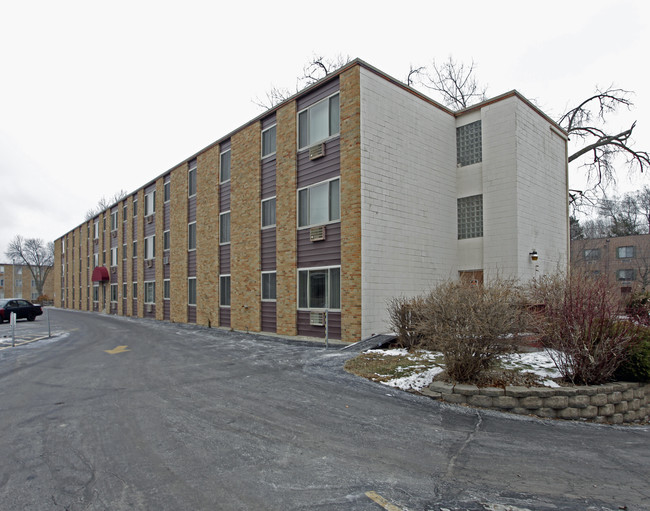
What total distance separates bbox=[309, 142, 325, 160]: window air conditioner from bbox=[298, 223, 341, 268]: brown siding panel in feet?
8.23

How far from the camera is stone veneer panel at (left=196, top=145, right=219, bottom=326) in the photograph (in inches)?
810

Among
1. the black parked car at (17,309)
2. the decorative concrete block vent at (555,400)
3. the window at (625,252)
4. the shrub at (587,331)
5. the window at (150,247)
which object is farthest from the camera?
the window at (625,252)

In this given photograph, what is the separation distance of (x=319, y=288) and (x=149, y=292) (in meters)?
18.1

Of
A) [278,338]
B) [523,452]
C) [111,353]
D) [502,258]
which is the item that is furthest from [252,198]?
[523,452]

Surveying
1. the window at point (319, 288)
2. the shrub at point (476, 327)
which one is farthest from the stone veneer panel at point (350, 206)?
the shrub at point (476, 327)

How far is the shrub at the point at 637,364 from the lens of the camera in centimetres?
720

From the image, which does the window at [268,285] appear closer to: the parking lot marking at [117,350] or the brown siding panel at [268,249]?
the brown siding panel at [268,249]

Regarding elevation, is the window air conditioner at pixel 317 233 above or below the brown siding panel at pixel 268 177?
below

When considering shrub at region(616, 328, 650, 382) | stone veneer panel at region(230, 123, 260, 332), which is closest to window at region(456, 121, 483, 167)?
stone veneer panel at region(230, 123, 260, 332)

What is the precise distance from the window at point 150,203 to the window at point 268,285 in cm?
1452

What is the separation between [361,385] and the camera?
7.86m

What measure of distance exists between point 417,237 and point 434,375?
306 inches

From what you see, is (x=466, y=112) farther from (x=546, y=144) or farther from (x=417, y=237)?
(x=417, y=237)

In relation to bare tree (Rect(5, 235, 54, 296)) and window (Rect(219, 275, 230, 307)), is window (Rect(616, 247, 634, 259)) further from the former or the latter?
bare tree (Rect(5, 235, 54, 296))
